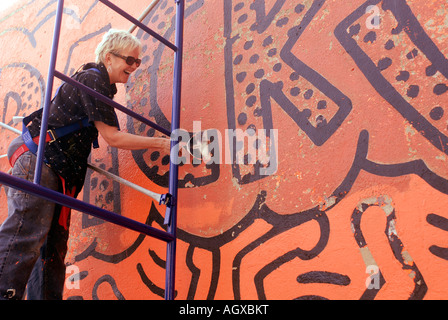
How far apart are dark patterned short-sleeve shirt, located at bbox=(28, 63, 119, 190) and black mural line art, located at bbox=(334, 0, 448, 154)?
1.02m

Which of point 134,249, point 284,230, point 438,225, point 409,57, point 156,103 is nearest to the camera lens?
point 438,225

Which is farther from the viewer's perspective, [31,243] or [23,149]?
[23,149]

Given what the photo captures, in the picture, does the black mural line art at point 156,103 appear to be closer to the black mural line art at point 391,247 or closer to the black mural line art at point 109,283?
the black mural line art at point 109,283

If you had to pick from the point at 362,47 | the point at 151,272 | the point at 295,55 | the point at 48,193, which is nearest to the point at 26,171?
the point at 48,193

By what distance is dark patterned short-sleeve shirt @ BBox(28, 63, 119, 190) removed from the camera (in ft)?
5.61

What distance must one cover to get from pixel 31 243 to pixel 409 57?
157cm

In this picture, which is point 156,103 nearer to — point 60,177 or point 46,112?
point 60,177

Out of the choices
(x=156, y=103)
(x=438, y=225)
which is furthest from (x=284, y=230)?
(x=156, y=103)

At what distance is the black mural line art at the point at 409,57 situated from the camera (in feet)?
4.75

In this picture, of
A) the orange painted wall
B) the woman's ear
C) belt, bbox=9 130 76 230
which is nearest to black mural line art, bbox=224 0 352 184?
the orange painted wall

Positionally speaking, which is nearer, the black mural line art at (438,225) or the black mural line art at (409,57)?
the black mural line art at (438,225)

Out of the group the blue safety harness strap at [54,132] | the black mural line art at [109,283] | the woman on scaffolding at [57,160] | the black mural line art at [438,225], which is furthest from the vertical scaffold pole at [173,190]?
the black mural line art at [438,225]

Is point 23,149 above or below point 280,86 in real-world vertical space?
below

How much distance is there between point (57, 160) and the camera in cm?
175
